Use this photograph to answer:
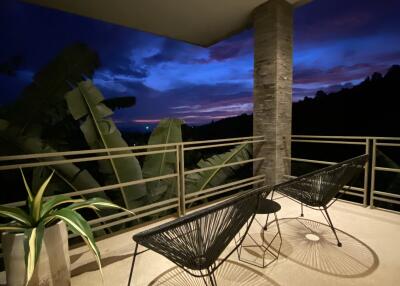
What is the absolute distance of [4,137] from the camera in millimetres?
2504

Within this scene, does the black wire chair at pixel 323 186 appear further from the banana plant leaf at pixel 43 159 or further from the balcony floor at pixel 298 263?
the banana plant leaf at pixel 43 159

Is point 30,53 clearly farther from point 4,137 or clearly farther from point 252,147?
point 252,147

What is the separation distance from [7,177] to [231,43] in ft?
24.7

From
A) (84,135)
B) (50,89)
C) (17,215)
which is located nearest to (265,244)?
(17,215)

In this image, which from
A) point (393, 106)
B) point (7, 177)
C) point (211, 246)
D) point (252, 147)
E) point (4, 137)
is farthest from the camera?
point (393, 106)

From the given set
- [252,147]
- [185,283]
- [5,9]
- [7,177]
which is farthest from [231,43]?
[185,283]

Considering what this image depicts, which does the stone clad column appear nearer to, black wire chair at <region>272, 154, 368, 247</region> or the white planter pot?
black wire chair at <region>272, 154, 368, 247</region>

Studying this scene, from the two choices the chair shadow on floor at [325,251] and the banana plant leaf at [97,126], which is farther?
the banana plant leaf at [97,126]

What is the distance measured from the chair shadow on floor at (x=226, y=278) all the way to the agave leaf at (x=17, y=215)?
919 millimetres

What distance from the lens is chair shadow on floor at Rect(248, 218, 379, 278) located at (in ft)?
5.87

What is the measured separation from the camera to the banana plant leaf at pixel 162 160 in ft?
10.7

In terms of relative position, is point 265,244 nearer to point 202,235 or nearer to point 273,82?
point 202,235

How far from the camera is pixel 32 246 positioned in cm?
112

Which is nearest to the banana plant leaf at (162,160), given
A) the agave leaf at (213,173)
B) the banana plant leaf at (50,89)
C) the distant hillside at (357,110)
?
the agave leaf at (213,173)
